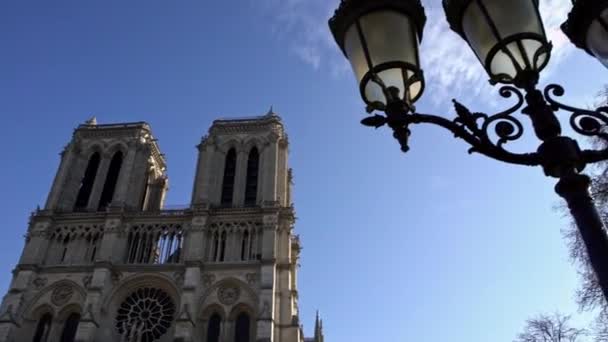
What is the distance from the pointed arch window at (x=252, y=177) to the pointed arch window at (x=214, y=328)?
783 cm

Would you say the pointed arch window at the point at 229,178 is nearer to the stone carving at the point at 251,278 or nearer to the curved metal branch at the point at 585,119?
the stone carving at the point at 251,278

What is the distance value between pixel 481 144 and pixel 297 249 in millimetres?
35360

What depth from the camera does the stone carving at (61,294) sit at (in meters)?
29.6

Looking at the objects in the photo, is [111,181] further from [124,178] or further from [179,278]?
[179,278]

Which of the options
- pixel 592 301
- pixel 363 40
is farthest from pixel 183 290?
pixel 363 40

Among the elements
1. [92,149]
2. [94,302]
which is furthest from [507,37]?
[92,149]

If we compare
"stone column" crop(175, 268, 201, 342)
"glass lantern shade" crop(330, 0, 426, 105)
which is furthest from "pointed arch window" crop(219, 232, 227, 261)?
"glass lantern shade" crop(330, 0, 426, 105)

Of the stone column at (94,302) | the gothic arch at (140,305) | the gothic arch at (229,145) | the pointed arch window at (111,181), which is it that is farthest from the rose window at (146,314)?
the gothic arch at (229,145)

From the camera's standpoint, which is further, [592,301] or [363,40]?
[592,301]

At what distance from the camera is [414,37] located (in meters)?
3.83

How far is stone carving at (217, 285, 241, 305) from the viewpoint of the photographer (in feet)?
95.2

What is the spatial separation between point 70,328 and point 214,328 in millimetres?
8247

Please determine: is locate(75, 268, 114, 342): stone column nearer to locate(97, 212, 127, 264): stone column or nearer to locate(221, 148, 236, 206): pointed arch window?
locate(97, 212, 127, 264): stone column

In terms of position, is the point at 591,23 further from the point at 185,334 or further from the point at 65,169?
the point at 65,169
